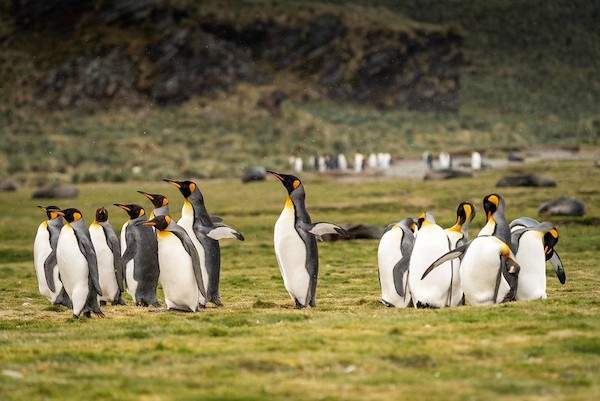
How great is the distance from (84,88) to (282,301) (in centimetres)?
7514

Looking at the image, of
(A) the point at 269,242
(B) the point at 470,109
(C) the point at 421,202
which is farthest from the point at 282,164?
(B) the point at 470,109

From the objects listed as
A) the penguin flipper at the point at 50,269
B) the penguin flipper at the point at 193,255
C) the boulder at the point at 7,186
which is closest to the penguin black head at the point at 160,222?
the penguin flipper at the point at 193,255

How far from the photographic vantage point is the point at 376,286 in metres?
15.3

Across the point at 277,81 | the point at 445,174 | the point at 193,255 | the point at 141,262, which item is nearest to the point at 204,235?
the point at 193,255

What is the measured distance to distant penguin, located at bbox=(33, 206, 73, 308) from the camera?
1318 cm

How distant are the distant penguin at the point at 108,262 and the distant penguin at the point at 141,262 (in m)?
0.14

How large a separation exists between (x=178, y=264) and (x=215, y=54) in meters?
77.7

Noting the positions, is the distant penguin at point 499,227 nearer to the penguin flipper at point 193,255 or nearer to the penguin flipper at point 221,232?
the penguin flipper at point 221,232

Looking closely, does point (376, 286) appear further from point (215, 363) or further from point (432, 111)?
point (432, 111)

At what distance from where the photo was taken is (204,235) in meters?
12.8

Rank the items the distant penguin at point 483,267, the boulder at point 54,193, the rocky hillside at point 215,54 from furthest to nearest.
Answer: the rocky hillside at point 215,54 → the boulder at point 54,193 → the distant penguin at point 483,267

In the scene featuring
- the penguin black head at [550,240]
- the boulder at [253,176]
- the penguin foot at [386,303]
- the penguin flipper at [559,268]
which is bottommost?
the penguin foot at [386,303]

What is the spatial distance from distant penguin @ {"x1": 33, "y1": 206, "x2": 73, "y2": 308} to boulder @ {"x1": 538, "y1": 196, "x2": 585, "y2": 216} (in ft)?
49.0

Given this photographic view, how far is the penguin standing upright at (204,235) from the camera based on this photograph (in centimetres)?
1262
